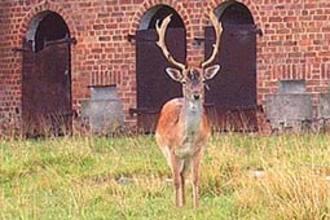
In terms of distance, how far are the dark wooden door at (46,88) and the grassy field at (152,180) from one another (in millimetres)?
3116

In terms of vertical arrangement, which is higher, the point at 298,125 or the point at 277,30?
the point at 277,30

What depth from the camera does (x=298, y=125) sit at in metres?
17.4

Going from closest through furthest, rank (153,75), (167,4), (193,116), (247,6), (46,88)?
(193,116), (247,6), (167,4), (153,75), (46,88)

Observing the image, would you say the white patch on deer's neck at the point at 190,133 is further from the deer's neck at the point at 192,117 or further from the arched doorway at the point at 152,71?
the arched doorway at the point at 152,71

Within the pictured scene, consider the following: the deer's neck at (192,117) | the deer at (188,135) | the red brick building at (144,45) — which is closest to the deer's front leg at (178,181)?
the deer at (188,135)

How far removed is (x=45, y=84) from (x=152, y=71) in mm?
2234

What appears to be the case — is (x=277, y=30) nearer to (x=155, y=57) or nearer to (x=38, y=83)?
(x=155, y=57)

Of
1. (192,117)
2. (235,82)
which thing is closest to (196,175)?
(192,117)

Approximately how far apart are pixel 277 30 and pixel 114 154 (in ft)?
14.4

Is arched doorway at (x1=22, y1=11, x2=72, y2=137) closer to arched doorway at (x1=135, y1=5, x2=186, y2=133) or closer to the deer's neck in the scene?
arched doorway at (x1=135, y1=5, x2=186, y2=133)

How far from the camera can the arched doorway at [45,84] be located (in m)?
19.7

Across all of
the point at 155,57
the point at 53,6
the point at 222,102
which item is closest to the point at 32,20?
the point at 53,6

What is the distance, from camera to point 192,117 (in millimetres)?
10484

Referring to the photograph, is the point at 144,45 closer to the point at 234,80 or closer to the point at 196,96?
the point at 234,80
